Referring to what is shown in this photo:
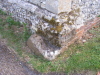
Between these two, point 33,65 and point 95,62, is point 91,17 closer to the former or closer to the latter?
point 95,62

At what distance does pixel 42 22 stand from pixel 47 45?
21.0 inches

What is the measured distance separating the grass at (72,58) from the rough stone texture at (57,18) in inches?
6.6

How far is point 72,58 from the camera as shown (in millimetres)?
2738

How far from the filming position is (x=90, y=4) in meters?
3.15

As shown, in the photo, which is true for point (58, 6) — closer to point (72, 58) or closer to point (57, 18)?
point (57, 18)

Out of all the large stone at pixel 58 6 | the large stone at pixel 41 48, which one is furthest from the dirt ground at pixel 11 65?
the large stone at pixel 58 6

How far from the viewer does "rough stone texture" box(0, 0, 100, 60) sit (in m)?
2.62

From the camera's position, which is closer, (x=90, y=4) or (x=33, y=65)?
(x=33, y=65)

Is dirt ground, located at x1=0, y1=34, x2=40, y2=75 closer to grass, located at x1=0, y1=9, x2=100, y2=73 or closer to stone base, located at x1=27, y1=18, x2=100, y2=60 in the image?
grass, located at x1=0, y1=9, x2=100, y2=73

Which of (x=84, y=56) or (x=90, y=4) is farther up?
(x=90, y=4)

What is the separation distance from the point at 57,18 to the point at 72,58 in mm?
917

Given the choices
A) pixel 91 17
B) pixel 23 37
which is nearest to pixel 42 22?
pixel 23 37

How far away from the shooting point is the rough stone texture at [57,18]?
262cm

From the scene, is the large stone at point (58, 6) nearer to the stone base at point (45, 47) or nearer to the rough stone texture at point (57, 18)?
the rough stone texture at point (57, 18)
